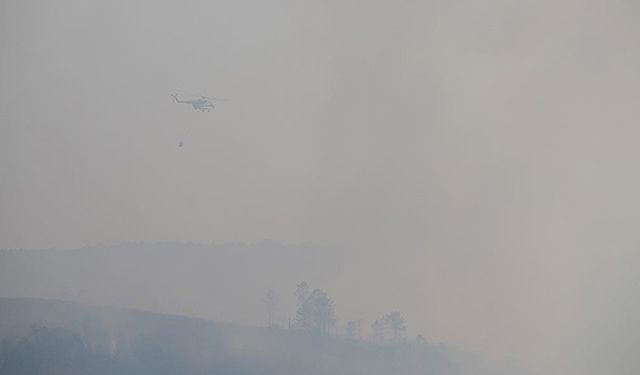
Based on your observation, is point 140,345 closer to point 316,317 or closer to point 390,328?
point 316,317

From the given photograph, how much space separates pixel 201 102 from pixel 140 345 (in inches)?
58.0

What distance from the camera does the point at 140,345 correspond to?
5.50m

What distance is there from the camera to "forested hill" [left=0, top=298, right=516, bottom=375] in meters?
5.45

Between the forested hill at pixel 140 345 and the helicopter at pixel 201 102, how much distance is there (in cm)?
124

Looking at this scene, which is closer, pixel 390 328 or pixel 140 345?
pixel 140 345

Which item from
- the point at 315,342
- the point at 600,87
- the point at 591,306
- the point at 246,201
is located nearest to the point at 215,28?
the point at 246,201

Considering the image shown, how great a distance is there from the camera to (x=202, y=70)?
565 centimetres

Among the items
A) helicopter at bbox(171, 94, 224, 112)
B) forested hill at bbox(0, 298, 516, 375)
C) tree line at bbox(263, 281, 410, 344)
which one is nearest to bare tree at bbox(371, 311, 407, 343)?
tree line at bbox(263, 281, 410, 344)

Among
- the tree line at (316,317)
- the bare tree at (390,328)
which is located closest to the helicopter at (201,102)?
the tree line at (316,317)

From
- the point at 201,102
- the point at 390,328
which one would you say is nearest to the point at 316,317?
the point at 390,328

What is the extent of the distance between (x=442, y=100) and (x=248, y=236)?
4.73 ft

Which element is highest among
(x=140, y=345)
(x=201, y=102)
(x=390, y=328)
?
(x=201, y=102)

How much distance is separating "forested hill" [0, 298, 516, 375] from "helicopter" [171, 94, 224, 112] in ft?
4.08

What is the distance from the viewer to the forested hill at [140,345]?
545 centimetres
